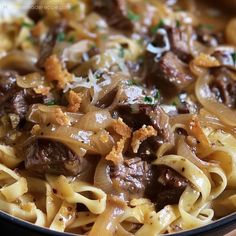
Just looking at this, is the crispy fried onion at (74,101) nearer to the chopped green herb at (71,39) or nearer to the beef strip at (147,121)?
the beef strip at (147,121)

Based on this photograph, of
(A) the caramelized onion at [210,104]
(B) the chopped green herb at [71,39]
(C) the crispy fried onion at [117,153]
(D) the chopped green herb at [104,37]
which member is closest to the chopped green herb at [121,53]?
(D) the chopped green herb at [104,37]

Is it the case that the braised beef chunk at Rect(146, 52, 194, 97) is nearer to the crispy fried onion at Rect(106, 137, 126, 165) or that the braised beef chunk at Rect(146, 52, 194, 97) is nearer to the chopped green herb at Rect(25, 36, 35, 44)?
the crispy fried onion at Rect(106, 137, 126, 165)

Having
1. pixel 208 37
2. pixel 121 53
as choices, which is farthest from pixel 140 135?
pixel 208 37

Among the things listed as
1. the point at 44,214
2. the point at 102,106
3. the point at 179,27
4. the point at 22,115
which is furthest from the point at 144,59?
the point at 44,214

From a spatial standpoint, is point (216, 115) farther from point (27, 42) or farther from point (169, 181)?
point (27, 42)

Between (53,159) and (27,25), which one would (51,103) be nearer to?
(53,159)

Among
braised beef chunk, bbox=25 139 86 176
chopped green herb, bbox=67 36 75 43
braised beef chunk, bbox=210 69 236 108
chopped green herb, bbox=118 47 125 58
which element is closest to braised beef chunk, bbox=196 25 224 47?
braised beef chunk, bbox=210 69 236 108

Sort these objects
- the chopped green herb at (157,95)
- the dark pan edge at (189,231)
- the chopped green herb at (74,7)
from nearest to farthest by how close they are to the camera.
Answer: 1. the dark pan edge at (189,231)
2. the chopped green herb at (157,95)
3. the chopped green herb at (74,7)
